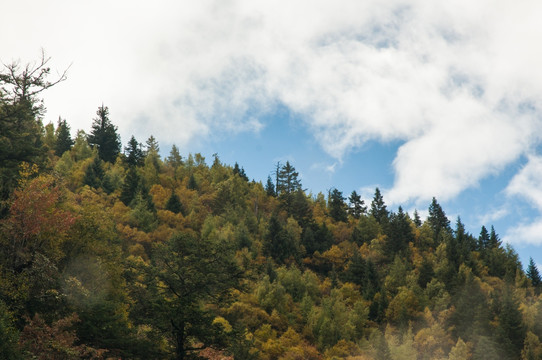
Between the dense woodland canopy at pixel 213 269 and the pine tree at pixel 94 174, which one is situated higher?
the pine tree at pixel 94 174

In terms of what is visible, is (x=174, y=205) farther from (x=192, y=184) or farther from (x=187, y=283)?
(x=187, y=283)

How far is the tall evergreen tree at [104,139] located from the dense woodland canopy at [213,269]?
1.11 ft

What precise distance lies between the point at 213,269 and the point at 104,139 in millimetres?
81306

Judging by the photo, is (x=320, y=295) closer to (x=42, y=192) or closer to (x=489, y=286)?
(x=489, y=286)

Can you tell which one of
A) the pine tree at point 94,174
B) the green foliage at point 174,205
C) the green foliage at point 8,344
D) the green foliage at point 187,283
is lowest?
the green foliage at point 8,344

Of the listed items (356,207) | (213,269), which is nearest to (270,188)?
(356,207)

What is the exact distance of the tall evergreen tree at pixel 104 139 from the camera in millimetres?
99750

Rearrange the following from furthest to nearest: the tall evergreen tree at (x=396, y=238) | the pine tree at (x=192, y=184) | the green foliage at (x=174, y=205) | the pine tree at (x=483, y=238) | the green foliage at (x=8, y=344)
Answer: the pine tree at (x=483, y=238) < the pine tree at (x=192, y=184) < the tall evergreen tree at (x=396, y=238) < the green foliage at (x=174, y=205) < the green foliage at (x=8, y=344)

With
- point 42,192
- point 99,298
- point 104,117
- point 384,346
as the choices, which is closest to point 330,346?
point 384,346

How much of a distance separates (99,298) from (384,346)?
32379 mm

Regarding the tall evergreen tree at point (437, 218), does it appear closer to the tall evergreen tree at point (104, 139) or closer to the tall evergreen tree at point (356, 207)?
the tall evergreen tree at point (356, 207)

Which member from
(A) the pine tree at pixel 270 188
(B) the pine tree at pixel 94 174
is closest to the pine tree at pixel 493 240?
(A) the pine tree at pixel 270 188

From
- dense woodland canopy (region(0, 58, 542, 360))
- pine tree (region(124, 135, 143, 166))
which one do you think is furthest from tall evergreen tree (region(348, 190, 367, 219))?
pine tree (region(124, 135, 143, 166))

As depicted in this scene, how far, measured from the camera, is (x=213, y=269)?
2872cm
